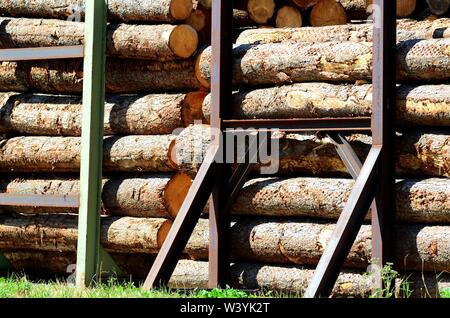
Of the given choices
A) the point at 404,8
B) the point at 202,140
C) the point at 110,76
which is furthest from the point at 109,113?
the point at 404,8

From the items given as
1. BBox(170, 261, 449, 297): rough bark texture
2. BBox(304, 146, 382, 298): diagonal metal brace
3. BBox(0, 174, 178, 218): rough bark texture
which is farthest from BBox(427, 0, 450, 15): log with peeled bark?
BBox(0, 174, 178, 218): rough bark texture

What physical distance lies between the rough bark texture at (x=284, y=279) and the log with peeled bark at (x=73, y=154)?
1158 mm

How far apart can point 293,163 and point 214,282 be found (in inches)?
54.6

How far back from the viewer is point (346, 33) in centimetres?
1075

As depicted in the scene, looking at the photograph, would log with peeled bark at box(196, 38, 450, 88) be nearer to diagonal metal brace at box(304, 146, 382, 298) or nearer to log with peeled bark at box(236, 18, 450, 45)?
log with peeled bark at box(236, 18, 450, 45)

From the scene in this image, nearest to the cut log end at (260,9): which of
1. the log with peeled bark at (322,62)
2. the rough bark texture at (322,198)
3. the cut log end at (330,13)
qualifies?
the cut log end at (330,13)

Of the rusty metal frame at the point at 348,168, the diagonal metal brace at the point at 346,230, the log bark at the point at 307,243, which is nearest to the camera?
the diagonal metal brace at the point at 346,230

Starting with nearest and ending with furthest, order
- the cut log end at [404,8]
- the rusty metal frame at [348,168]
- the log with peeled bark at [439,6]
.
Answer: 1. the rusty metal frame at [348,168]
2. the log with peeled bark at [439,6]
3. the cut log end at [404,8]

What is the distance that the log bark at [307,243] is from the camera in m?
9.78

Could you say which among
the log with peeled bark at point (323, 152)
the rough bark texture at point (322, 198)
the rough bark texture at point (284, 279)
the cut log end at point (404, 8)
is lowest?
the rough bark texture at point (284, 279)

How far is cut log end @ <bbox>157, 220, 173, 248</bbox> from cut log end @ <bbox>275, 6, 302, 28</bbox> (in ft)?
7.94

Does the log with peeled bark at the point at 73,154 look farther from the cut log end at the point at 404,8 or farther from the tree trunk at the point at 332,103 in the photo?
the cut log end at the point at 404,8

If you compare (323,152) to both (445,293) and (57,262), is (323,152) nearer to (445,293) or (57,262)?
(445,293)
